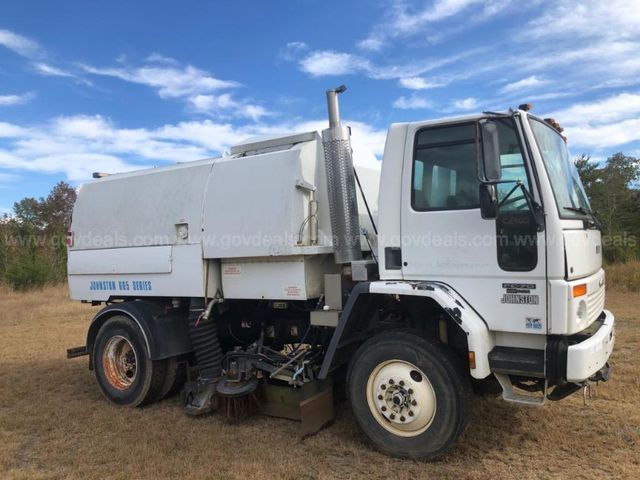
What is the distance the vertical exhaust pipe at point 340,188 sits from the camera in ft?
16.0

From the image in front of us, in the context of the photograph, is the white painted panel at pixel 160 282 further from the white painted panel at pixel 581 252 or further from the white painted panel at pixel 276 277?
the white painted panel at pixel 581 252

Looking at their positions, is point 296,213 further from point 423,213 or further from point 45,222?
point 45,222

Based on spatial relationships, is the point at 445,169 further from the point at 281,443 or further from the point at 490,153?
the point at 281,443

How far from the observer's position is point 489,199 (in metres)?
3.82

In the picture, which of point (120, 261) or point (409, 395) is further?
point (120, 261)

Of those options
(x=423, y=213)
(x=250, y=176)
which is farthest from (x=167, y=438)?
(x=423, y=213)

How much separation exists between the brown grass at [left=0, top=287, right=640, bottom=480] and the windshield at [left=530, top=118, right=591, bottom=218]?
193 centimetres

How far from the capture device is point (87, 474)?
426 centimetres

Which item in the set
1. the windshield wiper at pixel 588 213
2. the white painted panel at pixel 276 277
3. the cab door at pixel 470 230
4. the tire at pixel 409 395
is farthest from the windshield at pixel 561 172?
the white painted panel at pixel 276 277

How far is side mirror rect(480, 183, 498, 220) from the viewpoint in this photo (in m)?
3.81

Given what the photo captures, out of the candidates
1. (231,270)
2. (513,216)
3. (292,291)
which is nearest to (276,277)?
(292,291)

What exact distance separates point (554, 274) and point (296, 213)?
2.23 meters

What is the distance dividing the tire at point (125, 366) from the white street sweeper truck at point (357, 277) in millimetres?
22

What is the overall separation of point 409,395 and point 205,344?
2431 mm
